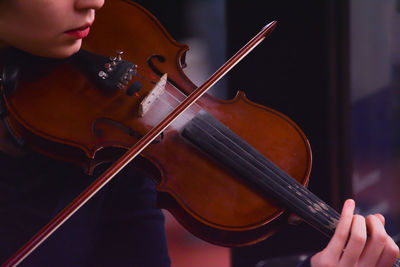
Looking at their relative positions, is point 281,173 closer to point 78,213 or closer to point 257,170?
point 257,170

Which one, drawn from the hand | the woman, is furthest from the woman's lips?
the hand

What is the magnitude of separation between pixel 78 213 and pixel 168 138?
0.71 ft

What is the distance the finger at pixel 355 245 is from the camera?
1.92 feet

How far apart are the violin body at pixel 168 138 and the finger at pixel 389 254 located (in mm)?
148

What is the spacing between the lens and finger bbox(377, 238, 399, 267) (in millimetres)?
606

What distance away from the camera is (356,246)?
0.58 metres

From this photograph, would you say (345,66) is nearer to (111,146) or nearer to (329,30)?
(329,30)

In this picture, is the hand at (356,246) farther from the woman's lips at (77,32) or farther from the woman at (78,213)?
the woman's lips at (77,32)

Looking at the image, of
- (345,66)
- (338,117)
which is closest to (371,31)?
(345,66)

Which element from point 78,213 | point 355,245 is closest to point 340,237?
point 355,245

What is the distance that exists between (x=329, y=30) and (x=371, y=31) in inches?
6.6

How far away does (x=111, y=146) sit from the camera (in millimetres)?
632

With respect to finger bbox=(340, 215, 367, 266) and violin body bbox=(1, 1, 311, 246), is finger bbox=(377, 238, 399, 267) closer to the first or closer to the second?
finger bbox=(340, 215, 367, 266)

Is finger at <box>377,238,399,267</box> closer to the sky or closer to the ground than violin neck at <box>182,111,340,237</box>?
closer to the ground
